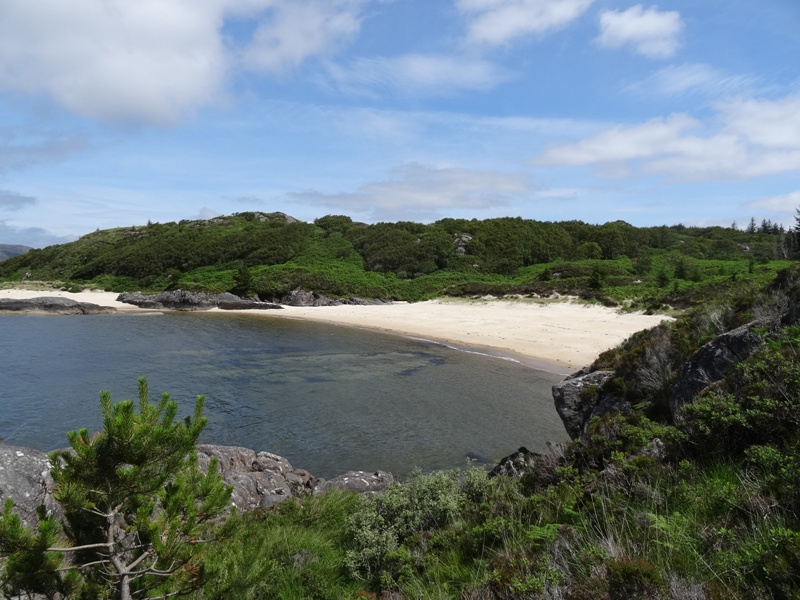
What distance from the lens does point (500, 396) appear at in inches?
720

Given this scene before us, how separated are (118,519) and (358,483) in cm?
589

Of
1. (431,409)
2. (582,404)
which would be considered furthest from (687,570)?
(431,409)

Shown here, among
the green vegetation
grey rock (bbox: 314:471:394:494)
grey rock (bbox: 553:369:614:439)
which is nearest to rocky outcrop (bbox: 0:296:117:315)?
the green vegetation

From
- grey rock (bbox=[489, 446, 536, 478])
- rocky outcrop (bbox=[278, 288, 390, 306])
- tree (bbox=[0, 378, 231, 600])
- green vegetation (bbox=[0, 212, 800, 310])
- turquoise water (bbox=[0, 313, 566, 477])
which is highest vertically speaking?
green vegetation (bbox=[0, 212, 800, 310])

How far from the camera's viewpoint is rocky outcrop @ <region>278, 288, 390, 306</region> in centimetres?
5669

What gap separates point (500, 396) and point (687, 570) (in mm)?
15395

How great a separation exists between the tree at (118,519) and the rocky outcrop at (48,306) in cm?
5473

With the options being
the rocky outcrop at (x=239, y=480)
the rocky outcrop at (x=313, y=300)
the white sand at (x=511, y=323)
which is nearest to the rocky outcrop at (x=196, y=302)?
the white sand at (x=511, y=323)

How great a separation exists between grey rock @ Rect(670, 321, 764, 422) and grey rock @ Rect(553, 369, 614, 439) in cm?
214

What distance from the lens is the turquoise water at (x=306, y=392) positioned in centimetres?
1327

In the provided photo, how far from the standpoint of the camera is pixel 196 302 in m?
55.8

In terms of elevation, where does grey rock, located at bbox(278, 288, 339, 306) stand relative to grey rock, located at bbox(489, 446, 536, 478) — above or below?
above

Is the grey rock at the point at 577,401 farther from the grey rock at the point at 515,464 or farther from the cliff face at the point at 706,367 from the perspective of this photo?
the grey rock at the point at 515,464

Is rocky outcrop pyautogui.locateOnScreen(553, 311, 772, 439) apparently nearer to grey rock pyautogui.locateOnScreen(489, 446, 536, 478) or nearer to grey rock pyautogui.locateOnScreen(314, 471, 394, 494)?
grey rock pyautogui.locateOnScreen(489, 446, 536, 478)
